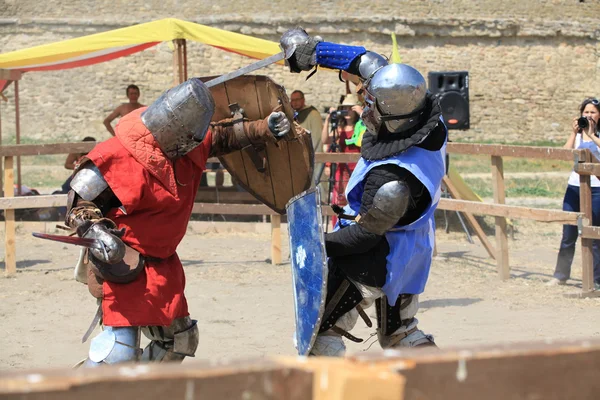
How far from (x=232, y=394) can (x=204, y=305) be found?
540cm

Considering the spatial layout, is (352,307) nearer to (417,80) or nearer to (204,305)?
(417,80)

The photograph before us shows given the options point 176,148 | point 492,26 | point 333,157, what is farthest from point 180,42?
point 492,26

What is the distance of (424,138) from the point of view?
3840mm

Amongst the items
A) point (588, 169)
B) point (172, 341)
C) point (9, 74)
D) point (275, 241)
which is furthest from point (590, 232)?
point (9, 74)

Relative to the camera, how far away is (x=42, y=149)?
8391 mm

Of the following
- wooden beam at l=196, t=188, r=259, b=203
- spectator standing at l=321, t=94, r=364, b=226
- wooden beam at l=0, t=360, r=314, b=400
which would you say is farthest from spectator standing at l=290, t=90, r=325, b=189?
wooden beam at l=0, t=360, r=314, b=400

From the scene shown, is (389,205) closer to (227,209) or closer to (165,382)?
(165,382)

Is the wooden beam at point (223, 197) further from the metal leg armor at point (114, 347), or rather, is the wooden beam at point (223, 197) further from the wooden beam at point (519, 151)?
the metal leg armor at point (114, 347)

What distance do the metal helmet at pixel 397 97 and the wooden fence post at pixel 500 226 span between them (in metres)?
4.08

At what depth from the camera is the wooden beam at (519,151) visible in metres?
7.21

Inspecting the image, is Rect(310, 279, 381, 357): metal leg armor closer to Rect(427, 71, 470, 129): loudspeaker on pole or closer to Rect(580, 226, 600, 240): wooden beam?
Rect(580, 226, 600, 240): wooden beam

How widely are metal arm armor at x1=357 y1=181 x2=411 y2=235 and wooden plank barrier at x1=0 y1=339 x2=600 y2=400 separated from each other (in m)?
1.91

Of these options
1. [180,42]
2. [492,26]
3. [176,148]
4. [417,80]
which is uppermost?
[492,26]

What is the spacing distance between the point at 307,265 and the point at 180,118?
792 mm
